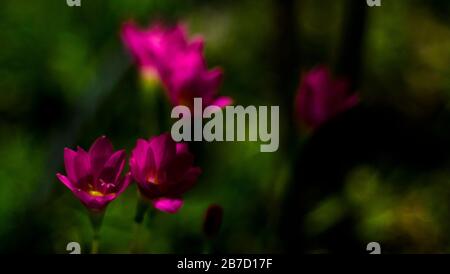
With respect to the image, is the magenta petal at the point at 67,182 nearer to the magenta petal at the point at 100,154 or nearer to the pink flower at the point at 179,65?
the magenta petal at the point at 100,154

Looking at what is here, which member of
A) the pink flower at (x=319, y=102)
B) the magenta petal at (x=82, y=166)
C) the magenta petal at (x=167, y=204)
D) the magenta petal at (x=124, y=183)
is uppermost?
the pink flower at (x=319, y=102)

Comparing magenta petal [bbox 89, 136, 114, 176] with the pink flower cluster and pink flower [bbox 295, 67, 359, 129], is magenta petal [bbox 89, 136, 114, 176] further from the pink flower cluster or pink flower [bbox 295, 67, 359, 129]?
pink flower [bbox 295, 67, 359, 129]

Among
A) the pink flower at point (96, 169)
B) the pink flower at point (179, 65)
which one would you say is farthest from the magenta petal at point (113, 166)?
the pink flower at point (179, 65)

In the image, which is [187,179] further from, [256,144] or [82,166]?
[256,144]

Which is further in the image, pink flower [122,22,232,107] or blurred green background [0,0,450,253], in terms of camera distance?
blurred green background [0,0,450,253]

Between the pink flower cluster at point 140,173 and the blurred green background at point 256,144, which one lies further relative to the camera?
the blurred green background at point 256,144

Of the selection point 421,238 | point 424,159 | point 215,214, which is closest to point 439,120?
point 424,159

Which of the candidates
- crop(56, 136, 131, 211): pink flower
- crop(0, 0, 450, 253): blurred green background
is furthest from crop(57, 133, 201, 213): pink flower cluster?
crop(0, 0, 450, 253): blurred green background

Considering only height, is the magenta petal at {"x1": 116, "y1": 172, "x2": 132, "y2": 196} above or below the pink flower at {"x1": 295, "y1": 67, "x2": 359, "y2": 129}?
below

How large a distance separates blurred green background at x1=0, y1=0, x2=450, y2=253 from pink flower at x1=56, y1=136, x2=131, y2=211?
5.2 inches

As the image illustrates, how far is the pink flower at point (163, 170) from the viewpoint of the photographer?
64cm

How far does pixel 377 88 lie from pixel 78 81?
0.42m

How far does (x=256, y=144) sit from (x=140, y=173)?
31 cm

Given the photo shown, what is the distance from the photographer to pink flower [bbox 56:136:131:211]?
66cm
